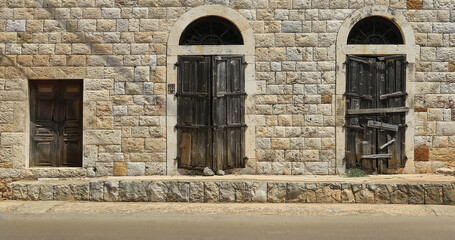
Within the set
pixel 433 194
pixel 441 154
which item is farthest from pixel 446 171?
pixel 433 194

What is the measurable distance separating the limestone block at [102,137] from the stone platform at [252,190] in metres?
1.03

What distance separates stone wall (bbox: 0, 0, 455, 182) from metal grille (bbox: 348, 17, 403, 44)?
352 millimetres

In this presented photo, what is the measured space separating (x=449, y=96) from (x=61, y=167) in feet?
26.9

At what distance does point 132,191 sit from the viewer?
8.83 meters

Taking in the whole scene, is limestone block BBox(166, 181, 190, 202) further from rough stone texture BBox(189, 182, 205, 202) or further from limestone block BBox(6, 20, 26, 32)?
limestone block BBox(6, 20, 26, 32)

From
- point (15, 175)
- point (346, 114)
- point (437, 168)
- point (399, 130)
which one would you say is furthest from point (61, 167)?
point (437, 168)

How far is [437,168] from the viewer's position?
994 cm

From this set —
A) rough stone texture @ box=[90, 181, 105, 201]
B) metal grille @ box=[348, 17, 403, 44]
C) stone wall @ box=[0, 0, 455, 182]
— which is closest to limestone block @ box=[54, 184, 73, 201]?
rough stone texture @ box=[90, 181, 105, 201]

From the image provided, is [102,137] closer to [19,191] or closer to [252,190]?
[19,191]

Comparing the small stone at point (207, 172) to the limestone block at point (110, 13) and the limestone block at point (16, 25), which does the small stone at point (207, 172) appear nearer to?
the limestone block at point (110, 13)

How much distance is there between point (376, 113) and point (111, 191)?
18.2 feet

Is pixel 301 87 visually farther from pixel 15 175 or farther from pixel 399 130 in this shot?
pixel 15 175

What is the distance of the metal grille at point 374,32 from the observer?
10.0m

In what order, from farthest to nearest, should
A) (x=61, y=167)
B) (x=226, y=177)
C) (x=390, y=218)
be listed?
(x=61, y=167), (x=226, y=177), (x=390, y=218)
